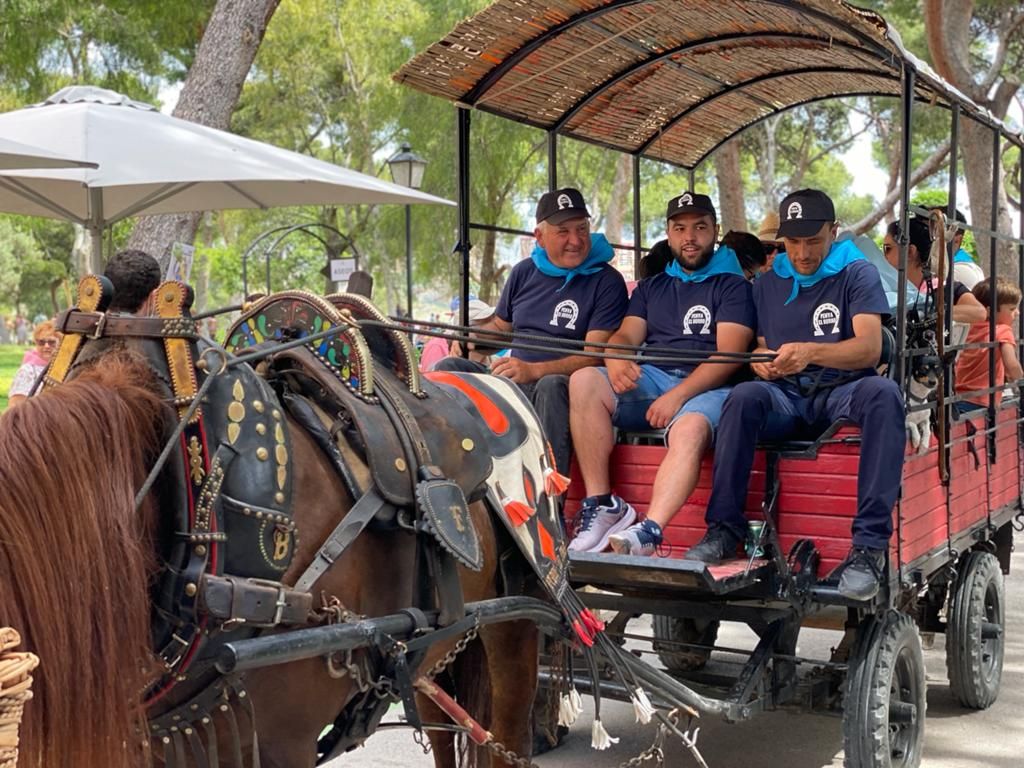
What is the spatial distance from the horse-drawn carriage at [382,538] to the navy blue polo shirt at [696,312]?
0.61m

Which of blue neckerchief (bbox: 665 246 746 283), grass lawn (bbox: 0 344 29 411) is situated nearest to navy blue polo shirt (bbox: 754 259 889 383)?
blue neckerchief (bbox: 665 246 746 283)

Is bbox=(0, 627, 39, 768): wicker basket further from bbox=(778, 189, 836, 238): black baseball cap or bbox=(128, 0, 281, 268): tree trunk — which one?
bbox=(128, 0, 281, 268): tree trunk

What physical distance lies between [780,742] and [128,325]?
381 centimetres

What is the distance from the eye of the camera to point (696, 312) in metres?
4.73

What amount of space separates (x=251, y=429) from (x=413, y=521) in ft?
1.71

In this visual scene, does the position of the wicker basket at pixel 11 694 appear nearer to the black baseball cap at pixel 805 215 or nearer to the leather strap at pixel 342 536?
the leather strap at pixel 342 536

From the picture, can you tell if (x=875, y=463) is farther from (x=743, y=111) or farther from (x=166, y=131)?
(x=166, y=131)

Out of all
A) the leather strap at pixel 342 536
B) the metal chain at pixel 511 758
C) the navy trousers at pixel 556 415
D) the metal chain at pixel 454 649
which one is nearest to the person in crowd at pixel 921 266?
the navy trousers at pixel 556 415

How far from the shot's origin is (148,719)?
7.59 feet

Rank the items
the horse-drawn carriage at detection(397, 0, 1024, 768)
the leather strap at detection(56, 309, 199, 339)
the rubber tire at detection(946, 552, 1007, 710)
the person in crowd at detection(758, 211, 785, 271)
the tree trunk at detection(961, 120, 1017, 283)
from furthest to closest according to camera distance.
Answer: the tree trunk at detection(961, 120, 1017, 283) < the person in crowd at detection(758, 211, 785, 271) < the rubber tire at detection(946, 552, 1007, 710) < the horse-drawn carriage at detection(397, 0, 1024, 768) < the leather strap at detection(56, 309, 199, 339)

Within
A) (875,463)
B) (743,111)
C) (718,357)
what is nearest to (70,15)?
(743,111)

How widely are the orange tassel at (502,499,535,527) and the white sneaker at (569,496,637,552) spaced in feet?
2.62

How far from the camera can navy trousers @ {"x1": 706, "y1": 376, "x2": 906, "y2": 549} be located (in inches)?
153

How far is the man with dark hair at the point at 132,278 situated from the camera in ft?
9.06
